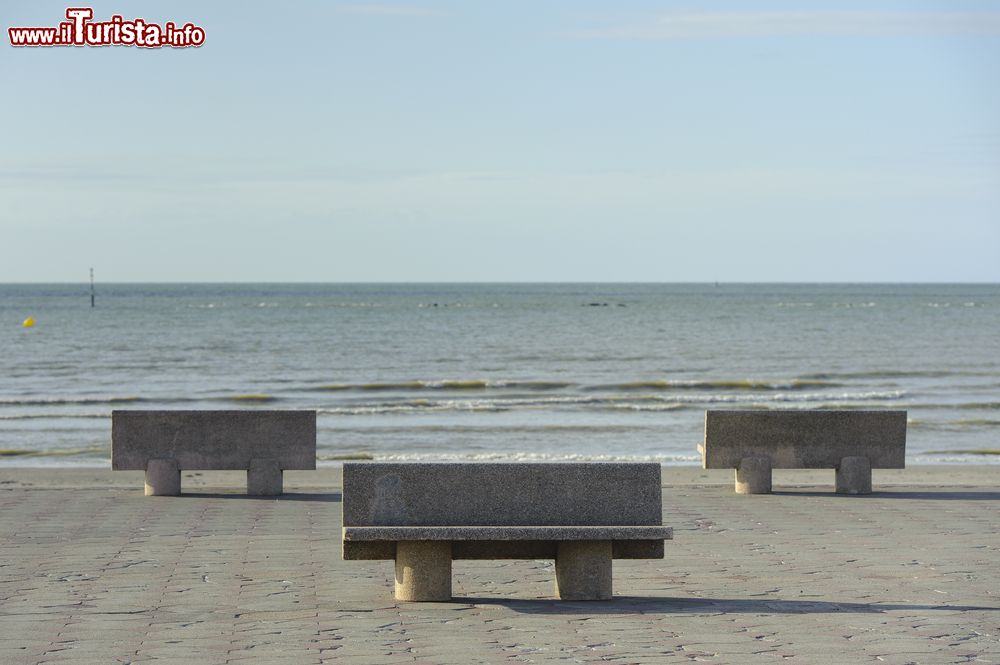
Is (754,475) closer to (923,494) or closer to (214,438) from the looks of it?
(923,494)

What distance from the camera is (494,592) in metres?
7.55

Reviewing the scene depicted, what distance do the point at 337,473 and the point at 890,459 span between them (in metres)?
5.95

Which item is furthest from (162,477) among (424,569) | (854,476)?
(854,476)

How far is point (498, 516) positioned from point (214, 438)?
18.5 ft

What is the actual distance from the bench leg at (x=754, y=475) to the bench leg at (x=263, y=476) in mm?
4257

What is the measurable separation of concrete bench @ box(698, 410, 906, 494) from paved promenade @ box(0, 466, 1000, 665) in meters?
0.59

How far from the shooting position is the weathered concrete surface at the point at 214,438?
1191cm

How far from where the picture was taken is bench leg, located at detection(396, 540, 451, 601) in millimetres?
7078

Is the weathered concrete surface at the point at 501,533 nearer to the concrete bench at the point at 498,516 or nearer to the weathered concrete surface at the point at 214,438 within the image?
the concrete bench at the point at 498,516

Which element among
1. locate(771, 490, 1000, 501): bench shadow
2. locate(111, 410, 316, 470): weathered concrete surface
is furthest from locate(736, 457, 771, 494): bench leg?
locate(111, 410, 316, 470): weathered concrete surface

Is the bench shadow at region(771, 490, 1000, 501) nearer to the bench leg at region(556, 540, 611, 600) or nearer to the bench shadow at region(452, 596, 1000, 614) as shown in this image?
the bench shadow at region(452, 596, 1000, 614)

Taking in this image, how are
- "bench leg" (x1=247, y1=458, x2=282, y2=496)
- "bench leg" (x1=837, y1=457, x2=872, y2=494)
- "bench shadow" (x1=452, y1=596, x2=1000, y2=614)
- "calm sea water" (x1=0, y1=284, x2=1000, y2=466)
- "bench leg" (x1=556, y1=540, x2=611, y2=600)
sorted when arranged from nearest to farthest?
1. "bench shadow" (x1=452, y1=596, x2=1000, y2=614)
2. "bench leg" (x1=556, y1=540, x2=611, y2=600)
3. "bench leg" (x1=247, y1=458, x2=282, y2=496)
4. "bench leg" (x1=837, y1=457, x2=872, y2=494)
5. "calm sea water" (x1=0, y1=284, x2=1000, y2=466)

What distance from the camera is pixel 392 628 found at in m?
6.45

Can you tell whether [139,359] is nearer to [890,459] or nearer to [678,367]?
[678,367]
